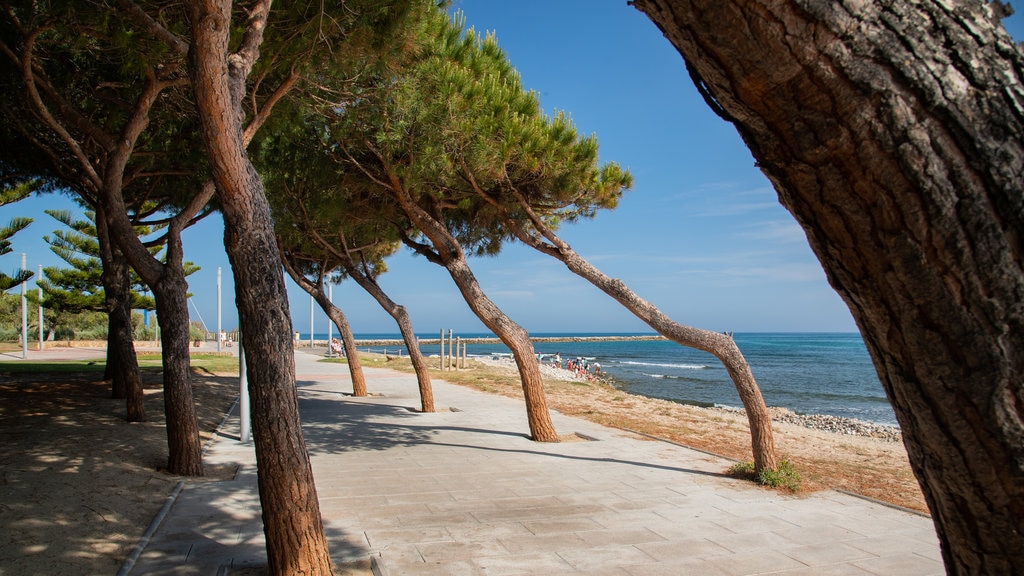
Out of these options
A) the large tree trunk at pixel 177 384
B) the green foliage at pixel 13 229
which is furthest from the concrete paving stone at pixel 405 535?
the green foliage at pixel 13 229

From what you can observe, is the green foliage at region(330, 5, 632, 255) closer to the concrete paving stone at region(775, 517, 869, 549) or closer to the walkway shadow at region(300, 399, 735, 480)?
the walkway shadow at region(300, 399, 735, 480)

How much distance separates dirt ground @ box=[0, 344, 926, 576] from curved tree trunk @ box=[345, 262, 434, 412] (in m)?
2.43

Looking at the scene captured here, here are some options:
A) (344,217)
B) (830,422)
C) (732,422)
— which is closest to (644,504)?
(344,217)

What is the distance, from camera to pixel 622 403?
45.4ft

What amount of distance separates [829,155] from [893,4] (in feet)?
0.86

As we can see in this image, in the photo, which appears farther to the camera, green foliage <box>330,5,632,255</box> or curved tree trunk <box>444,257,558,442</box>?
curved tree trunk <box>444,257,558,442</box>

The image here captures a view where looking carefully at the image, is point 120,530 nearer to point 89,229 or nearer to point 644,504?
point 644,504

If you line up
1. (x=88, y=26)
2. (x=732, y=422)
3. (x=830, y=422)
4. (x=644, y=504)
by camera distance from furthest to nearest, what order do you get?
(x=830, y=422), (x=732, y=422), (x=88, y=26), (x=644, y=504)

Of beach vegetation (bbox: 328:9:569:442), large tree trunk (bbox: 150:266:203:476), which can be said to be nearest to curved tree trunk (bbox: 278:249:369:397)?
beach vegetation (bbox: 328:9:569:442)

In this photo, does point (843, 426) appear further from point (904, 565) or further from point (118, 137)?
point (118, 137)

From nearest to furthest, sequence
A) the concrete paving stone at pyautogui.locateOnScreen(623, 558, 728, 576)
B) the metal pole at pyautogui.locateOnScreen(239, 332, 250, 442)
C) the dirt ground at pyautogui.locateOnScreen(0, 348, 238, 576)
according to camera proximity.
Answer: the concrete paving stone at pyautogui.locateOnScreen(623, 558, 728, 576) → the dirt ground at pyautogui.locateOnScreen(0, 348, 238, 576) → the metal pole at pyautogui.locateOnScreen(239, 332, 250, 442)

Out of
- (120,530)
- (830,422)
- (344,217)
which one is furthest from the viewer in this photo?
(830,422)

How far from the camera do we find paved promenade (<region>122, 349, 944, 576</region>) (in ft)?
13.2

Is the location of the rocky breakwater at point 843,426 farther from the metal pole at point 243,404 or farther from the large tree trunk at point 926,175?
the large tree trunk at point 926,175
